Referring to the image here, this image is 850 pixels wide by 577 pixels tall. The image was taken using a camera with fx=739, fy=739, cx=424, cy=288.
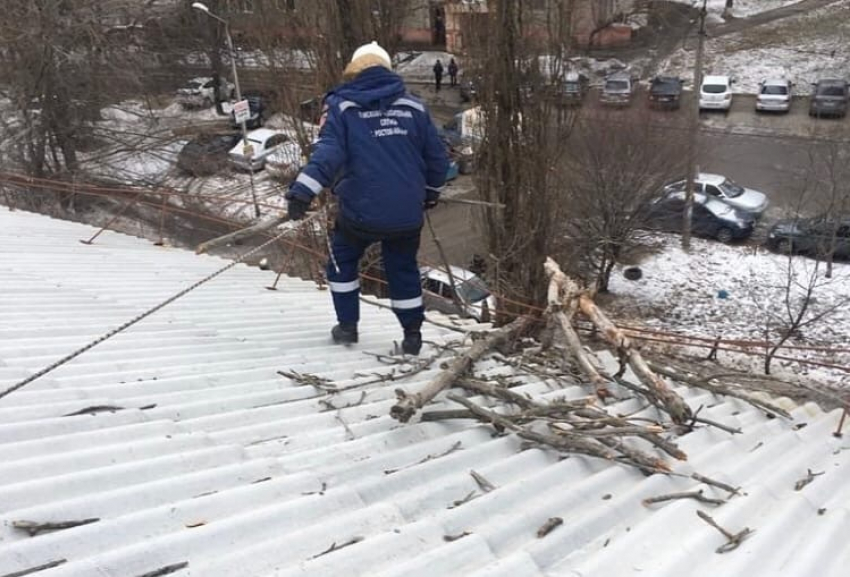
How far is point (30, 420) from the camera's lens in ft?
9.62

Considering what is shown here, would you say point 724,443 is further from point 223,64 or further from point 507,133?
point 223,64

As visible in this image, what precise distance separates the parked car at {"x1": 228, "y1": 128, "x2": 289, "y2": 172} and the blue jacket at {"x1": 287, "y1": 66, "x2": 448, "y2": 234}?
55.2ft

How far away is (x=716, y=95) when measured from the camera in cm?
2434

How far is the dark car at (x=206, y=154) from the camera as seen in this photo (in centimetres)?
2045

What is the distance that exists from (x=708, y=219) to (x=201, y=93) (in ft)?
59.4

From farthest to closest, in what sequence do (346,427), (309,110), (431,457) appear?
(309,110) < (346,427) < (431,457)

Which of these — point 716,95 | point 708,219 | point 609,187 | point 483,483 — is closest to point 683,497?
point 483,483

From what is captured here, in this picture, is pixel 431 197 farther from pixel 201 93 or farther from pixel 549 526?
pixel 201 93

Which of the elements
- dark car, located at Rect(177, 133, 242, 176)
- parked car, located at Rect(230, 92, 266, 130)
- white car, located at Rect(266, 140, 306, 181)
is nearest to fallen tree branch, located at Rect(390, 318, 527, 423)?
white car, located at Rect(266, 140, 306, 181)

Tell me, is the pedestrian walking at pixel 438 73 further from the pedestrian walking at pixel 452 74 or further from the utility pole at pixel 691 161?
the utility pole at pixel 691 161

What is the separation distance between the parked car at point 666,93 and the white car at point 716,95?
773 mm

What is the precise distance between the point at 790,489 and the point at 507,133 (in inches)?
274

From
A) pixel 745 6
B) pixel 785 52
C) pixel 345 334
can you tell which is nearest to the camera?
pixel 345 334

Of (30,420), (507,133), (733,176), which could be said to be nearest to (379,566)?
(30,420)
